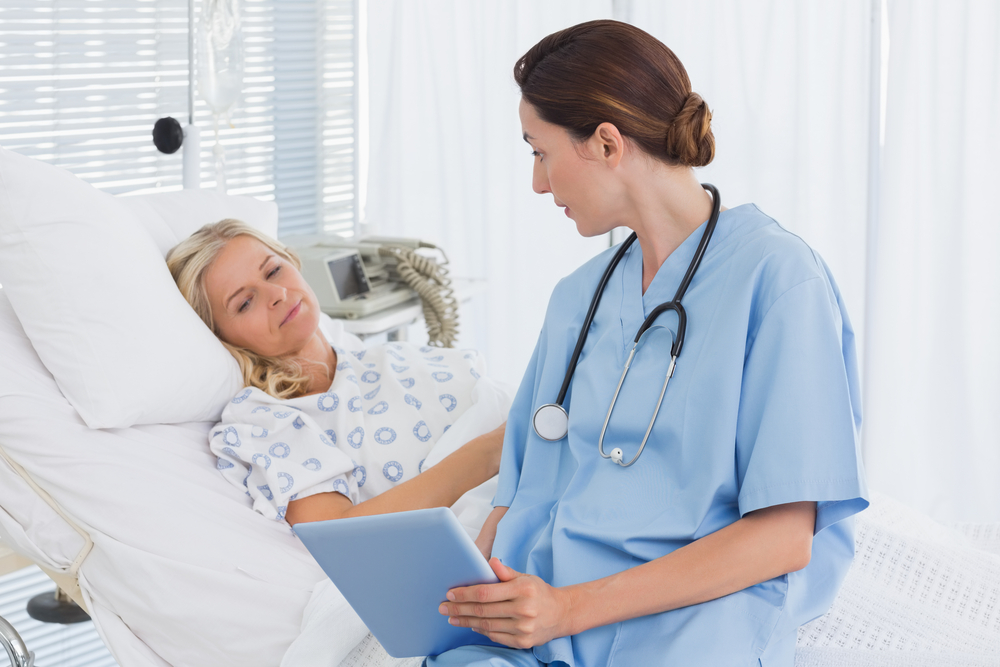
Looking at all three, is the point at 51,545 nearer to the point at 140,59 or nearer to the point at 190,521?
the point at 190,521

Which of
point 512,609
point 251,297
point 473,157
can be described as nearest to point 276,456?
point 251,297

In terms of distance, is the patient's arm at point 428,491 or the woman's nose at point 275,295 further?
the woman's nose at point 275,295

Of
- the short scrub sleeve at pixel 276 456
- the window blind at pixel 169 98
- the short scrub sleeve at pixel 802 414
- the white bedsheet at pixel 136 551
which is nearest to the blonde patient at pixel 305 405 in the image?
the short scrub sleeve at pixel 276 456

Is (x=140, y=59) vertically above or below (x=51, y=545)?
above

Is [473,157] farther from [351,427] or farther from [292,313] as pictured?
[351,427]

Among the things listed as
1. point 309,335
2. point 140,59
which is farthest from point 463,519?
point 140,59

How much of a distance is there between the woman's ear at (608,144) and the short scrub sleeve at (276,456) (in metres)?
0.63

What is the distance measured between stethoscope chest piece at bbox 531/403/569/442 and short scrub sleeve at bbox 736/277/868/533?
11.0 inches

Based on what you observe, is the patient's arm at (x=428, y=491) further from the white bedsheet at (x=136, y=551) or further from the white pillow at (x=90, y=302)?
the white pillow at (x=90, y=302)

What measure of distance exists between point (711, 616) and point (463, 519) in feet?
1.58

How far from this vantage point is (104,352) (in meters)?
1.28

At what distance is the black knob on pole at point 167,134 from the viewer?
197 cm

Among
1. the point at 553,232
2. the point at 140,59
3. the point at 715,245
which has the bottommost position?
the point at 553,232

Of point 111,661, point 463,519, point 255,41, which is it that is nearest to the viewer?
point 463,519
